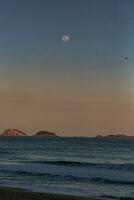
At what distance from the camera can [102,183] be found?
32906 millimetres

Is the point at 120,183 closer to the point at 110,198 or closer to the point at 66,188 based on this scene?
the point at 66,188

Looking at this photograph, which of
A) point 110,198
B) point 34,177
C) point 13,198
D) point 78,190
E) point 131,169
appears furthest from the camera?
point 131,169

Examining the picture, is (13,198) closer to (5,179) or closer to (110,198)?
(110,198)

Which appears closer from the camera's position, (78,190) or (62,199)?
(62,199)

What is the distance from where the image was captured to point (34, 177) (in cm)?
3644

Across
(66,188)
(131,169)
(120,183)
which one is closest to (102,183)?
(120,183)

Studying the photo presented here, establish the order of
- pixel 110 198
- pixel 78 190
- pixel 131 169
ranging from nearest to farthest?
pixel 110 198
pixel 78 190
pixel 131 169

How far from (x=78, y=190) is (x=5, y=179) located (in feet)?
25.5

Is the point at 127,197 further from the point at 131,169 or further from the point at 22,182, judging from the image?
the point at 131,169

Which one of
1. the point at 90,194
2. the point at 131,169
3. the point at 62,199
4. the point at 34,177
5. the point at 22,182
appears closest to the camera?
the point at 62,199

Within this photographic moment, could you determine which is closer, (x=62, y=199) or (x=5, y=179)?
(x=62, y=199)

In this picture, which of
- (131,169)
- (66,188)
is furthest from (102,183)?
(131,169)

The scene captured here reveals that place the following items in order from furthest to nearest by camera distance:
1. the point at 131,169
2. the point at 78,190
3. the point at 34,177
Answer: the point at 131,169, the point at 34,177, the point at 78,190

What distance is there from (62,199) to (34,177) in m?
15.4
